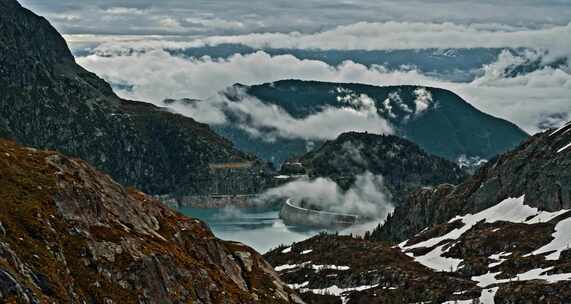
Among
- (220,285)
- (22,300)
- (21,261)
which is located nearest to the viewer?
(22,300)

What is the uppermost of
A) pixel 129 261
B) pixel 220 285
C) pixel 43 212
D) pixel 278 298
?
pixel 43 212

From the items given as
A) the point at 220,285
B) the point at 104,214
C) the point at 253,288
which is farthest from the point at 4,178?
the point at 253,288

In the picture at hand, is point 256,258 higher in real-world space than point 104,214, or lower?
lower

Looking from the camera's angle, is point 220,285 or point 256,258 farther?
point 256,258

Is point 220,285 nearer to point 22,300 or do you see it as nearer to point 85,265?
point 85,265

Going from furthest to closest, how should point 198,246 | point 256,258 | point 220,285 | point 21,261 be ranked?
point 256,258 < point 198,246 < point 220,285 < point 21,261

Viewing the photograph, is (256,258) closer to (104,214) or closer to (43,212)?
(104,214)
